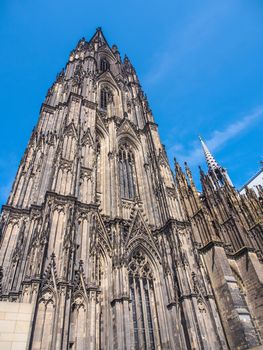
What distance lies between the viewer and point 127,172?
20047 millimetres

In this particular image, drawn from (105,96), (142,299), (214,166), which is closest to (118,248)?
(142,299)

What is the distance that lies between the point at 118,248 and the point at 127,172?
7.62 meters

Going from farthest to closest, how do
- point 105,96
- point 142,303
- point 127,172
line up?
point 105,96 → point 127,172 → point 142,303

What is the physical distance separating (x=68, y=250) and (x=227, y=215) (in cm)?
1419

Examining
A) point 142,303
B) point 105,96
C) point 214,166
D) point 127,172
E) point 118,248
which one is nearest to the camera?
point 142,303

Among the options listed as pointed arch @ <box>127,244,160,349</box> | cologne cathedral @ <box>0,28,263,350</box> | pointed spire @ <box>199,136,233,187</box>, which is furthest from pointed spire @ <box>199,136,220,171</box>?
pointed arch @ <box>127,244,160,349</box>

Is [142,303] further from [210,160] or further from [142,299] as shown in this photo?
[210,160]

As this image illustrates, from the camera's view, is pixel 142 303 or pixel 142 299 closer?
pixel 142 303

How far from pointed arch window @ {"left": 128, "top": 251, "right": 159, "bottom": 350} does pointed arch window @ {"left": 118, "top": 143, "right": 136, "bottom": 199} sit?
4.88m

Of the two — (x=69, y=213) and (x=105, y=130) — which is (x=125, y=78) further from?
(x=69, y=213)

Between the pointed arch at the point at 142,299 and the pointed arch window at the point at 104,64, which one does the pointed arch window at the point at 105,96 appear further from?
the pointed arch at the point at 142,299

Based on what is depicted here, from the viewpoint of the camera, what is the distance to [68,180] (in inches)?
555

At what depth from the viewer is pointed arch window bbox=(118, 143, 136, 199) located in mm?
18547

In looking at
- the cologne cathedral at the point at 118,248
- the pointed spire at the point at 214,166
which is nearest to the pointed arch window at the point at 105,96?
the cologne cathedral at the point at 118,248
